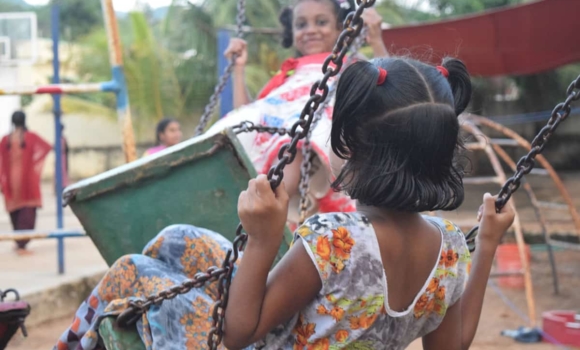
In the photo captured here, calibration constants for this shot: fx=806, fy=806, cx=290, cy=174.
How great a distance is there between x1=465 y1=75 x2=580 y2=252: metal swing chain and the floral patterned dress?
0.20 m

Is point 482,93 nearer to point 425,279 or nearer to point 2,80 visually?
point 2,80

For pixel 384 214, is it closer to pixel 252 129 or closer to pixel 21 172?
pixel 252 129

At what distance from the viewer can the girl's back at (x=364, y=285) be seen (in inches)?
65.2

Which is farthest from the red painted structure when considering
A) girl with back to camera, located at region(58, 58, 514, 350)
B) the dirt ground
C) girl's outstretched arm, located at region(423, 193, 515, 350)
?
girl with back to camera, located at region(58, 58, 514, 350)

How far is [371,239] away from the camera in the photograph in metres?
1.69

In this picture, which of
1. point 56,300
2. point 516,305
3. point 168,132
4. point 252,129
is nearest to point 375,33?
point 252,129

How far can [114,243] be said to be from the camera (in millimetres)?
2721

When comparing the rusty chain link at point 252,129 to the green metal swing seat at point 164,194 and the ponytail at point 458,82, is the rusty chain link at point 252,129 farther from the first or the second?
the ponytail at point 458,82

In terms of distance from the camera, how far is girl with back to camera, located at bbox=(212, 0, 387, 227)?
340 cm

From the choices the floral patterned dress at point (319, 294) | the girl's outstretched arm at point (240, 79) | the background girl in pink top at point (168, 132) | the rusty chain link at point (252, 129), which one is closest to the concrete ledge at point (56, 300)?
the background girl in pink top at point (168, 132)

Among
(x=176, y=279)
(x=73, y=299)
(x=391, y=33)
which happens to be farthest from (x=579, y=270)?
(x=176, y=279)

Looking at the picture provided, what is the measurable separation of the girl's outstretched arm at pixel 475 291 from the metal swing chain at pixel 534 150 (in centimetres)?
3

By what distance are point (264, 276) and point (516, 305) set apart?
609 cm

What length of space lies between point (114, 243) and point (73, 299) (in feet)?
12.5
